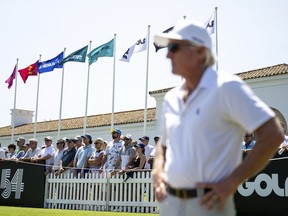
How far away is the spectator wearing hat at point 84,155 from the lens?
14.5 meters

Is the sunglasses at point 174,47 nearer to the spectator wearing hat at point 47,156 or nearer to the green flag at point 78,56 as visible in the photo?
the spectator wearing hat at point 47,156

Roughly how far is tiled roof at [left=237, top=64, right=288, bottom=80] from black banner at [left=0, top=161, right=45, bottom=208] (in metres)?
21.3

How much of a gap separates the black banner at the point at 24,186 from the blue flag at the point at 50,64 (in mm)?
12914

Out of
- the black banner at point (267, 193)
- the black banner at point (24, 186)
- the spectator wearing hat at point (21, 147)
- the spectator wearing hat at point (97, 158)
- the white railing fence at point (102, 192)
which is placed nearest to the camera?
the black banner at point (267, 193)

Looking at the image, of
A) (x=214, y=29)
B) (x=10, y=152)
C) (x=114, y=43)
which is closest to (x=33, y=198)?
(x=10, y=152)

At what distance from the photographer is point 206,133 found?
2.46 m

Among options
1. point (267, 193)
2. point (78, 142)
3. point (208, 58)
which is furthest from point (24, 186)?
point (208, 58)

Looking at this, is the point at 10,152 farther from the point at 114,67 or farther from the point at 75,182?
the point at 114,67

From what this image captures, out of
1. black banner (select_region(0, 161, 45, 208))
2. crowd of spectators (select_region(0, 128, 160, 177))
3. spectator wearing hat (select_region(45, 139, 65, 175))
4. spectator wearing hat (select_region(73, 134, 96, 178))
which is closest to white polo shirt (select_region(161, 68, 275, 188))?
crowd of spectators (select_region(0, 128, 160, 177))

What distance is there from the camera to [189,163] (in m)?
2.52

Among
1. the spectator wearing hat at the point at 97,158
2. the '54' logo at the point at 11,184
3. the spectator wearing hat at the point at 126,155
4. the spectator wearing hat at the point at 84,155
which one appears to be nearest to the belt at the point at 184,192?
the spectator wearing hat at the point at 126,155

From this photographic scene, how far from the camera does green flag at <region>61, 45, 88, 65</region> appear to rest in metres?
26.4

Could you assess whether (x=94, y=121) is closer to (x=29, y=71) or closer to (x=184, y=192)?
(x=29, y=71)

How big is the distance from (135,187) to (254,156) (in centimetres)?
1087
